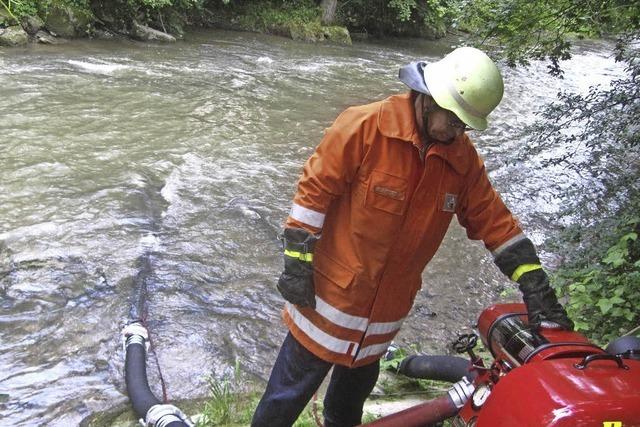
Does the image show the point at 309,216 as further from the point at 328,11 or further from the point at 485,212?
the point at 328,11

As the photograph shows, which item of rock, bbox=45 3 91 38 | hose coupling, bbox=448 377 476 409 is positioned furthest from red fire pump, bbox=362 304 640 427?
rock, bbox=45 3 91 38

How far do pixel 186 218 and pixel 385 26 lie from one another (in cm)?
2013

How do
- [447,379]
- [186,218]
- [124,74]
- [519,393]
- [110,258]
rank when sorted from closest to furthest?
[519,393] < [447,379] < [110,258] < [186,218] < [124,74]

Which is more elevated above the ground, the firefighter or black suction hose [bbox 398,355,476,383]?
the firefighter

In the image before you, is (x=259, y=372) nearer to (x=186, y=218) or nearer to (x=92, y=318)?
(x=92, y=318)

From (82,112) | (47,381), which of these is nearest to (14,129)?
(82,112)

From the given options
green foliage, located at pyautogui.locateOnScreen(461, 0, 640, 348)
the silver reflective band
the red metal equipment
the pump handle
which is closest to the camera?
Answer: the red metal equipment

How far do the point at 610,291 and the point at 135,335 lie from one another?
128 inches

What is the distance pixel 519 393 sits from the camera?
69.4 inches

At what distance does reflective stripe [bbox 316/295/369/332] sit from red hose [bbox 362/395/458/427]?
432 millimetres

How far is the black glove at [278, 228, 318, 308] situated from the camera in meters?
2.27

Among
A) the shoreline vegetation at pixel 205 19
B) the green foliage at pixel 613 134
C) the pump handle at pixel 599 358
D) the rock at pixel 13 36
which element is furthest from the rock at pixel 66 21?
the pump handle at pixel 599 358

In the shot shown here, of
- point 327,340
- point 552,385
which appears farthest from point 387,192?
point 552,385

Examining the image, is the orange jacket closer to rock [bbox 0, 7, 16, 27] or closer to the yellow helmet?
the yellow helmet
